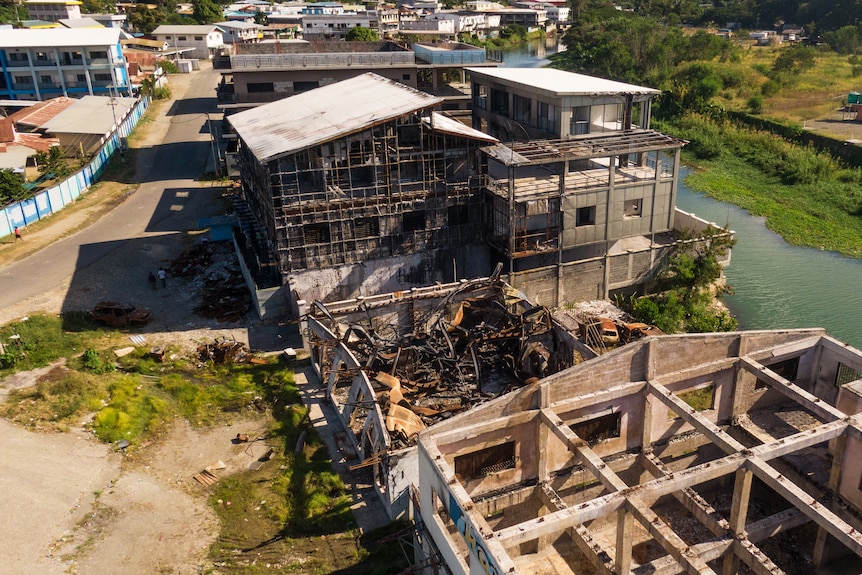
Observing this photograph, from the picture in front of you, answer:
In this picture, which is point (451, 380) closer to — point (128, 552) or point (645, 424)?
point (645, 424)

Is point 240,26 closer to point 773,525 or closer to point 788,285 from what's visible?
point 788,285

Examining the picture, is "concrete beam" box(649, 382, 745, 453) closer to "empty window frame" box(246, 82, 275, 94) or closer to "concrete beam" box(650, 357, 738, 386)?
"concrete beam" box(650, 357, 738, 386)

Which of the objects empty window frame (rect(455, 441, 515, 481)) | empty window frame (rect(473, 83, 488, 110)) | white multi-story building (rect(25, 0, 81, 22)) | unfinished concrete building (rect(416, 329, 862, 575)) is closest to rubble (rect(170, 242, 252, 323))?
empty window frame (rect(455, 441, 515, 481))

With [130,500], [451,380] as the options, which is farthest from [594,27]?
[130,500]

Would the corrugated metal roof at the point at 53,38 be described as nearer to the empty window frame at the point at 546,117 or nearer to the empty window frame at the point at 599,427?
the empty window frame at the point at 546,117

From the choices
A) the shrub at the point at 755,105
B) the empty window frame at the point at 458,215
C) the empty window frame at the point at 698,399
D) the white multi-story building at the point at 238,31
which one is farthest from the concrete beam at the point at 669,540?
the white multi-story building at the point at 238,31

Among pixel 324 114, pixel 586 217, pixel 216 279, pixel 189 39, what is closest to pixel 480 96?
pixel 324 114
